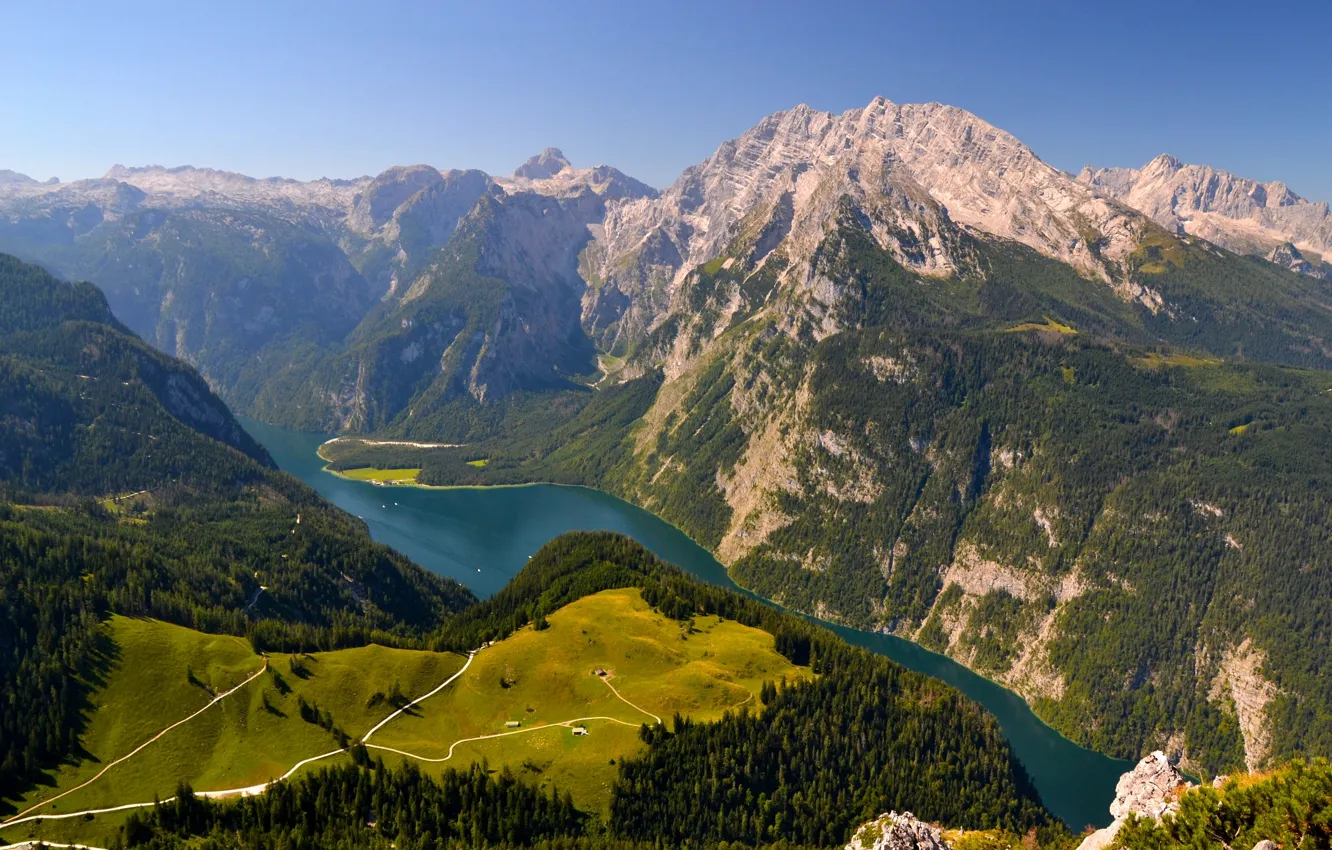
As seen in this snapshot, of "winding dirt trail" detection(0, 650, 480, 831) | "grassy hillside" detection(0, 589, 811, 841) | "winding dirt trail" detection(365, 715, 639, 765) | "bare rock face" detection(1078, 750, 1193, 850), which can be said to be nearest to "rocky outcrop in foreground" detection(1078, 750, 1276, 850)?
"bare rock face" detection(1078, 750, 1193, 850)

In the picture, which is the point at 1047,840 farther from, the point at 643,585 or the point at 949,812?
the point at 643,585

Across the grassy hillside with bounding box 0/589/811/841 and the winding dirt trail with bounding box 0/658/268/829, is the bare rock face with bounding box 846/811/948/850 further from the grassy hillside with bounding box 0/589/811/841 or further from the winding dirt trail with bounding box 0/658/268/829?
the winding dirt trail with bounding box 0/658/268/829

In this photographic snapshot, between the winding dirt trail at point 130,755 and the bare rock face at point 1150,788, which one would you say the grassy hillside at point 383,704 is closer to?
the winding dirt trail at point 130,755

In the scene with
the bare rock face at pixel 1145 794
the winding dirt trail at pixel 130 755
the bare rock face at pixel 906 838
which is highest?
the bare rock face at pixel 1145 794

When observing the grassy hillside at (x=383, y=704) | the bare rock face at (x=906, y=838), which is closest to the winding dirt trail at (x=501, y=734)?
the grassy hillside at (x=383, y=704)

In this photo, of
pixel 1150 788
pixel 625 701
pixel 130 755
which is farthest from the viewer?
pixel 625 701

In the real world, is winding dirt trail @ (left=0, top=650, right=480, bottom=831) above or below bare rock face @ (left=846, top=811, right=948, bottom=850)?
below

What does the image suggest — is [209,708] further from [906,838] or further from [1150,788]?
[1150,788]

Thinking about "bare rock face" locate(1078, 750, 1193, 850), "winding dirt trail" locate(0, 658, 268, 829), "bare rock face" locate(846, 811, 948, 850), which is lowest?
"winding dirt trail" locate(0, 658, 268, 829)

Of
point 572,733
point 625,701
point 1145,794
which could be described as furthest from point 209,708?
point 1145,794
